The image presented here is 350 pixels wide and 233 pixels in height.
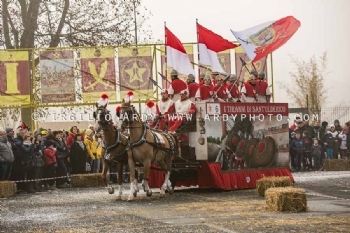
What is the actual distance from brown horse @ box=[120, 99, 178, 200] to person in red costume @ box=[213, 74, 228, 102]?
2.10 metres

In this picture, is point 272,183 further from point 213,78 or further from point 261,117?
point 213,78

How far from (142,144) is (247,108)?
3.19 m

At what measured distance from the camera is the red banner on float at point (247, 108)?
65.3ft

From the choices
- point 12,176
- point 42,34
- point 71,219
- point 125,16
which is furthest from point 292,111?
point 71,219

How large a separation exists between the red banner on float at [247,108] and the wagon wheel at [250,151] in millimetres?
693

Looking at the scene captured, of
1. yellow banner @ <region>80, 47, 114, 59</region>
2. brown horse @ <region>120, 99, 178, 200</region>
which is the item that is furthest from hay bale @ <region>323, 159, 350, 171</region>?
brown horse @ <region>120, 99, 178, 200</region>

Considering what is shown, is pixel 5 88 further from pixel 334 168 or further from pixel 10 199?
pixel 334 168

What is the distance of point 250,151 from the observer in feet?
68.2

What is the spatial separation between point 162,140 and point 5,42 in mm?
17817

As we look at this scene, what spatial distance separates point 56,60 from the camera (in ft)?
93.9

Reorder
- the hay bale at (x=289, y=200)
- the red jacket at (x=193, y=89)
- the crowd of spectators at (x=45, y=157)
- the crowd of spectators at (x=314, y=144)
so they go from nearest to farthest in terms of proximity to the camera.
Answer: the hay bale at (x=289, y=200) < the red jacket at (x=193, y=89) < the crowd of spectators at (x=45, y=157) < the crowd of spectators at (x=314, y=144)

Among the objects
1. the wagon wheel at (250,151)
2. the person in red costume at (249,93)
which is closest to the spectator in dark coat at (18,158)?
the person in red costume at (249,93)

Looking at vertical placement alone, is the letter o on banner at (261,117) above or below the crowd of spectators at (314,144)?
above

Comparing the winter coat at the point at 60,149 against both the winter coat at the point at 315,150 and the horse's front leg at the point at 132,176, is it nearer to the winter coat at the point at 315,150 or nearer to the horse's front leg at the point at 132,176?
the horse's front leg at the point at 132,176
